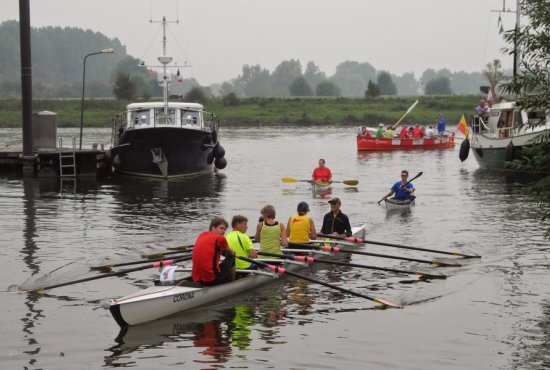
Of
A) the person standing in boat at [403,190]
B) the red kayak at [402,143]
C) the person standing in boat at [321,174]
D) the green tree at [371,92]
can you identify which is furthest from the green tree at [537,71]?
the green tree at [371,92]

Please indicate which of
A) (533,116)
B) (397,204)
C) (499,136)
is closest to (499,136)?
(499,136)

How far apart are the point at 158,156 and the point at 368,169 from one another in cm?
1276

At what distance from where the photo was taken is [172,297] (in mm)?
15805

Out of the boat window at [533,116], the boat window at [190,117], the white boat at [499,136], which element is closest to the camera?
the boat window at [533,116]

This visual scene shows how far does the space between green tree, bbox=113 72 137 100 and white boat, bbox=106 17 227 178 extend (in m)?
79.5

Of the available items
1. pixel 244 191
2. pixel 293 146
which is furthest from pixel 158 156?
pixel 293 146

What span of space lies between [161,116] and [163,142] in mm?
2169

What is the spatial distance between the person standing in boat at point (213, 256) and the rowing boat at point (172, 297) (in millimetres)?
170

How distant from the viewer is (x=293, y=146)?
70.6 metres

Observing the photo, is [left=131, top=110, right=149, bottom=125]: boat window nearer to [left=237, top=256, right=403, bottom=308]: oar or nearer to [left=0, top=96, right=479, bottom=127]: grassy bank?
[left=237, top=256, right=403, bottom=308]: oar

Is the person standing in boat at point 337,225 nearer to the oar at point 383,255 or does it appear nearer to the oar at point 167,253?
the oar at point 383,255

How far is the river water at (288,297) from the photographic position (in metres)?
14.1

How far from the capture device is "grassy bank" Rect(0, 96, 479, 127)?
112m

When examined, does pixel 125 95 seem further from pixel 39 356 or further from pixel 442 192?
pixel 39 356
